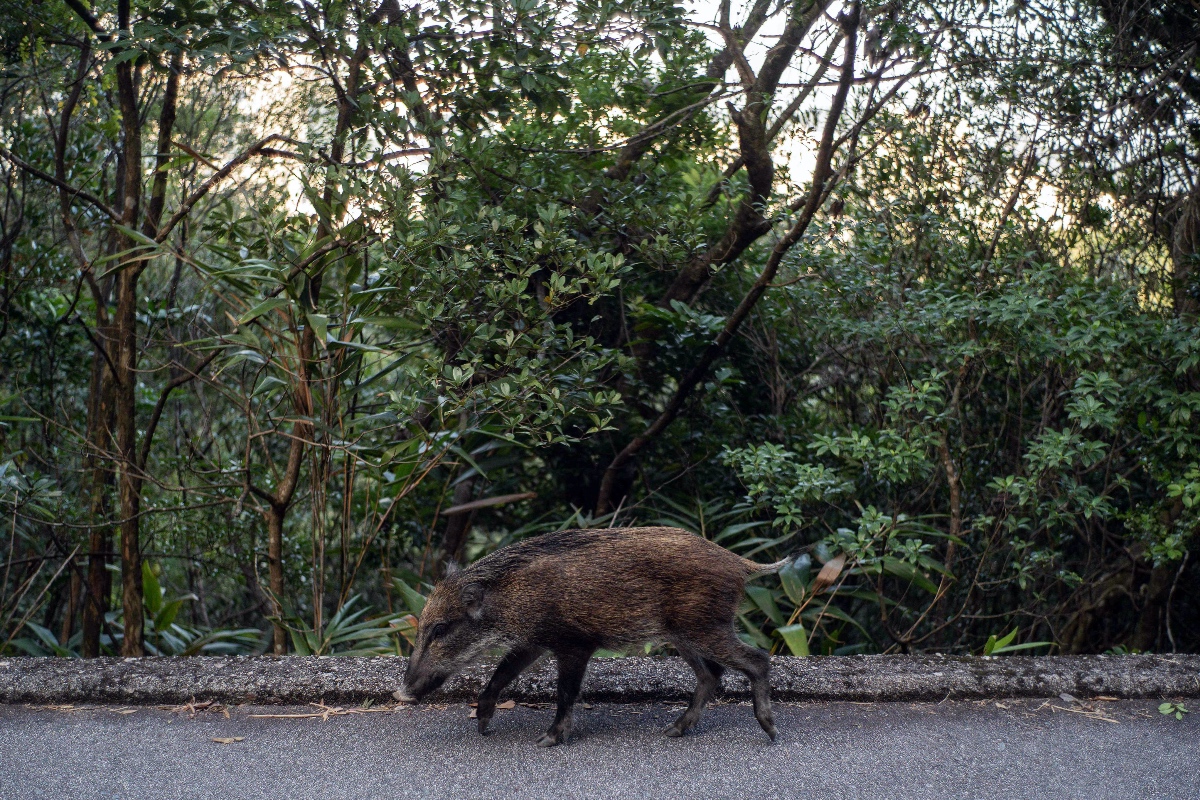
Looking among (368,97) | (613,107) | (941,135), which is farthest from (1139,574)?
(368,97)

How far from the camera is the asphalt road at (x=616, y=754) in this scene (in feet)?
8.94

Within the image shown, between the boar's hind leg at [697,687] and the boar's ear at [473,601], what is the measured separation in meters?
0.64

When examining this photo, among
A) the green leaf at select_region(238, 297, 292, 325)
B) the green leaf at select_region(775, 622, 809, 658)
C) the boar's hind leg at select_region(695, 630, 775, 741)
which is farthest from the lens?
the green leaf at select_region(775, 622, 809, 658)

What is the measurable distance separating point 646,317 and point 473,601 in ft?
8.79

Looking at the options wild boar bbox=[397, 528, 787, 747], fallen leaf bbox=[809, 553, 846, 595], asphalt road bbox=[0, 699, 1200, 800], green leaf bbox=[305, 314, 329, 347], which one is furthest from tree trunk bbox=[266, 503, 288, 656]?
fallen leaf bbox=[809, 553, 846, 595]

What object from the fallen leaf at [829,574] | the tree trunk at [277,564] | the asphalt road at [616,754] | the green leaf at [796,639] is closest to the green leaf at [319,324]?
the tree trunk at [277,564]

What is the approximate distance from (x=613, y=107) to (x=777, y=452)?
2278mm

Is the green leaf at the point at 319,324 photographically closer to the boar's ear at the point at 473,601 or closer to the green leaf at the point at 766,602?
the boar's ear at the point at 473,601

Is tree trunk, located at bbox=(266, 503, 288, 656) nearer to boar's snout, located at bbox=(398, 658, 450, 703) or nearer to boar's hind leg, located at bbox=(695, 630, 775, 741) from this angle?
boar's snout, located at bbox=(398, 658, 450, 703)

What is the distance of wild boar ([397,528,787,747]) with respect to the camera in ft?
10.1

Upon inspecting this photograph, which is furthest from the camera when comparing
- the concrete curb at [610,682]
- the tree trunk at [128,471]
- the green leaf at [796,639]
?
the tree trunk at [128,471]

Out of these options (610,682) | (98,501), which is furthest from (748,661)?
(98,501)

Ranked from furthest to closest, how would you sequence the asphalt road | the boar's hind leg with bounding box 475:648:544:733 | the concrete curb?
the concrete curb → the boar's hind leg with bounding box 475:648:544:733 → the asphalt road

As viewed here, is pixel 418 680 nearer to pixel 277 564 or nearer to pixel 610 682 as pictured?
pixel 610 682
